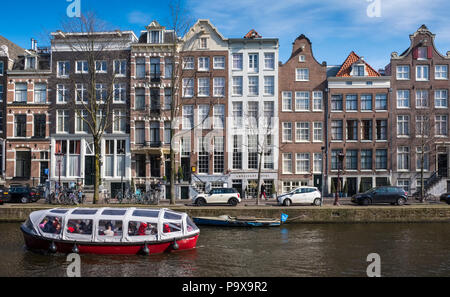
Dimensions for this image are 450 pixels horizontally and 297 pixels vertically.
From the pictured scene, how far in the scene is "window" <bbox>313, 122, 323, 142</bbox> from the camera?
4281 cm

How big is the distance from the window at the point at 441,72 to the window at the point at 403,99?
3641mm

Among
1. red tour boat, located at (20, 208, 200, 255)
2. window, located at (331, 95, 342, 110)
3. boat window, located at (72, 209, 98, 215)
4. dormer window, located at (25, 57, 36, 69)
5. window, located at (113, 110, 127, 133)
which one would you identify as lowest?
red tour boat, located at (20, 208, 200, 255)

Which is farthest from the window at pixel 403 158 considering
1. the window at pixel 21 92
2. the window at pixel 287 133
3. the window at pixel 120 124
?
the window at pixel 21 92

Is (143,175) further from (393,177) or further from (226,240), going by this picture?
(393,177)

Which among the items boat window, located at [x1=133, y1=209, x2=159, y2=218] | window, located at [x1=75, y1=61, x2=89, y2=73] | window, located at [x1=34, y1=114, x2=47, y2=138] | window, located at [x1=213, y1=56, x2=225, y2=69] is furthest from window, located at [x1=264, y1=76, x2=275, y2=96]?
boat window, located at [x1=133, y1=209, x2=159, y2=218]

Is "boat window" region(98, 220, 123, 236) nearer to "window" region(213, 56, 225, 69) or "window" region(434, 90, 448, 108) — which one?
"window" region(213, 56, 225, 69)

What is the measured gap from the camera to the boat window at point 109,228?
1959cm

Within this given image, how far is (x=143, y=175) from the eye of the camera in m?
42.8

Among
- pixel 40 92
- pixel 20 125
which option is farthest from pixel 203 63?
pixel 20 125

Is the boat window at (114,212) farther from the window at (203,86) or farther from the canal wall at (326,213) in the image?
the window at (203,86)

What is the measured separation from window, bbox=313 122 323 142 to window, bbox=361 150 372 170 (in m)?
4.83

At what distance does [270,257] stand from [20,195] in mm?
26491

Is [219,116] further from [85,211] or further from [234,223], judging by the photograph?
[85,211]
